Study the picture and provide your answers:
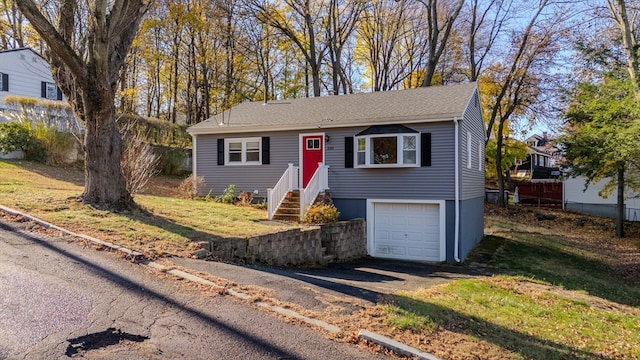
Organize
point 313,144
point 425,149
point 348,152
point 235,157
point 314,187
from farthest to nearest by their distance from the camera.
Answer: point 235,157
point 313,144
point 348,152
point 314,187
point 425,149

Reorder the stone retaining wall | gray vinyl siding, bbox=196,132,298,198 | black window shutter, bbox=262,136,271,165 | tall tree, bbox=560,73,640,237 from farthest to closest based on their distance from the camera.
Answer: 1. black window shutter, bbox=262,136,271,165
2. gray vinyl siding, bbox=196,132,298,198
3. tall tree, bbox=560,73,640,237
4. the stone retaining wall

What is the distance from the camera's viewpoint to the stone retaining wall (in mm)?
8500

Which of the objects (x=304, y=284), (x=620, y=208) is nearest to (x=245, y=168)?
(x=304, y=284)

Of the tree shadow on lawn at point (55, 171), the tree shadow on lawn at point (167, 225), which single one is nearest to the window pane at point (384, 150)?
the tree shadow on lawn at point (167, 225)

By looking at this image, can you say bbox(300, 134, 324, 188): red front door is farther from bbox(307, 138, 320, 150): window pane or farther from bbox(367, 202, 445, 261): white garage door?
bbox(367, 202, 445, 261): white garage door

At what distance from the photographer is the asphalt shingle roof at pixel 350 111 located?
13758mm

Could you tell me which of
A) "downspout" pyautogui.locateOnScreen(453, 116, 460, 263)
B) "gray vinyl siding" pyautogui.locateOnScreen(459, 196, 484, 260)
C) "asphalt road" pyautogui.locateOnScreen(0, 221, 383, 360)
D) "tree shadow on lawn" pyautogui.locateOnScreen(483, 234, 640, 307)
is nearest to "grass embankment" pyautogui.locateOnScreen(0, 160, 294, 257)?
"asphalt road" pyautogui.locateOnScreen(0, 221, 383, 360)

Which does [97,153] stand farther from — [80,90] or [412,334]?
[412,334]

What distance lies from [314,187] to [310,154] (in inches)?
67.2

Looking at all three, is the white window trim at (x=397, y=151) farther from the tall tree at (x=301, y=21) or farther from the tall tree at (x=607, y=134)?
the tall tree at (x=301, y=21)

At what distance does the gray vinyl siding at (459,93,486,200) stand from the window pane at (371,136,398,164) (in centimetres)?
213

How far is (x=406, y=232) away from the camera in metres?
13.9

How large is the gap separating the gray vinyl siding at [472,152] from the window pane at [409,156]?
1477mm

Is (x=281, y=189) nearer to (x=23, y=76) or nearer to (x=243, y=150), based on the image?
(x=243, y=150)
